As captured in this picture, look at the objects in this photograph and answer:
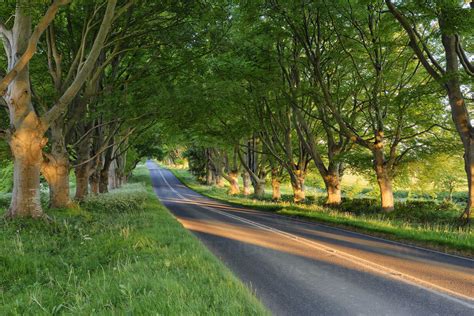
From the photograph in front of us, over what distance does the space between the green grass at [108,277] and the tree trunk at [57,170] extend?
3.99 metres

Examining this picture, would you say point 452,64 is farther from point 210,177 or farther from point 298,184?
point 210,177

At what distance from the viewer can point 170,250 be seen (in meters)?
6.54

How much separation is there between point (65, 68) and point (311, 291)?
548 inches

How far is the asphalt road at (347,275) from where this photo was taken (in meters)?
5.04

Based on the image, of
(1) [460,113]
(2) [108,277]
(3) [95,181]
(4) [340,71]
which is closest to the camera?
(2) [108,277]

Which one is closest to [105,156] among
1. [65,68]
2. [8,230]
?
[65,68]

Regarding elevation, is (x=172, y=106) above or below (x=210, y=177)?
above

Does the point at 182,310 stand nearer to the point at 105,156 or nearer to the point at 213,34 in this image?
the point at 213,34

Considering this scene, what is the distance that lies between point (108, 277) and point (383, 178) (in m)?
16.0

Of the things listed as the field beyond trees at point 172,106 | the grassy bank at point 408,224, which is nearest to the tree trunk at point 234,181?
the field beyond trees at point 172,106

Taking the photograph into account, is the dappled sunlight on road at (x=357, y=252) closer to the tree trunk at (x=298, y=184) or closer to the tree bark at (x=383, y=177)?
the tree bark at (x=383, y=177)

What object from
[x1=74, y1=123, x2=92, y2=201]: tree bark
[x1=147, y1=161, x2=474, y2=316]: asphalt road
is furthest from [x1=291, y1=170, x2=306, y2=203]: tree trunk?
[x1=74, y1=123, x2=92, y2=201]: tree bark

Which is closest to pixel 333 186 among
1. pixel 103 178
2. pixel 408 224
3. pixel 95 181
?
pixel 408 224

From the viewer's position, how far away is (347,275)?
6.57 meters
